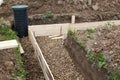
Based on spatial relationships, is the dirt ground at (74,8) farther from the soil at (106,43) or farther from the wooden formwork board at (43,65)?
the soil at (106,43)

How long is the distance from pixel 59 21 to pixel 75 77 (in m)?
3.03

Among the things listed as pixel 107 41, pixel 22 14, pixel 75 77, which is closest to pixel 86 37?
pixel 107 41

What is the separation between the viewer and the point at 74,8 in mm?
9656

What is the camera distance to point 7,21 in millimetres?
8391

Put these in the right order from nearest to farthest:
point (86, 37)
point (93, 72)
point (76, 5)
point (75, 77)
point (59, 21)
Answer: point (93, 72)
point (75, 77)
point (86, 37)
point (59, 21)
point (76, 5)

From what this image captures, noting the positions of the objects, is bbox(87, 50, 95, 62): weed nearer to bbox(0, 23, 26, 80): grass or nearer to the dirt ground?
bbox(0, 23, 26, 80): grass

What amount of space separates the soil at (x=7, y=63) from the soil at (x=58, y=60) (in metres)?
1.00

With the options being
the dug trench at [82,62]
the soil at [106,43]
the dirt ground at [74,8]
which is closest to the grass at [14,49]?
the dirt ground at [74,8]

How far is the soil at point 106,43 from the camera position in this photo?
224 inches

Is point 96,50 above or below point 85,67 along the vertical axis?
above

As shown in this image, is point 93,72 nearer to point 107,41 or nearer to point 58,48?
point 107,41

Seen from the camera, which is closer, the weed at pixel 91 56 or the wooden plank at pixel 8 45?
the weed at pixel 91 56

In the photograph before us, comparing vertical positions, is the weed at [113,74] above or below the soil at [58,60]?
above

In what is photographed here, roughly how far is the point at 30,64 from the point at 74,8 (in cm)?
345
